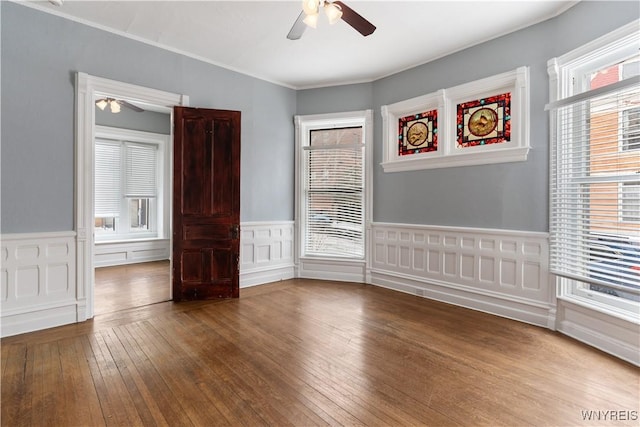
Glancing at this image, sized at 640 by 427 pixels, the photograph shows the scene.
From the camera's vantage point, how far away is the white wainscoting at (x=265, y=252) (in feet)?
15.6

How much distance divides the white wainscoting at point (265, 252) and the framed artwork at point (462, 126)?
1.93 meters

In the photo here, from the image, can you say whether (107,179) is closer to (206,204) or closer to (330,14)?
(206,204)

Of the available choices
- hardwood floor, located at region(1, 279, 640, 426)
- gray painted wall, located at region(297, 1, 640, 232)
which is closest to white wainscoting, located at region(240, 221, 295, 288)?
hardwood floor, located at region(1, 279, 640, 426)

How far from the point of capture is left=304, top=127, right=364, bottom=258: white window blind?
509cm

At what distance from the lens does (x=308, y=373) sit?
2.34 metres

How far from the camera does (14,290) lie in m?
3.01

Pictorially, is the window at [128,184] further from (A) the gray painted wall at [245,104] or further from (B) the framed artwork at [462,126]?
(B) the framed artwork at [462,126]

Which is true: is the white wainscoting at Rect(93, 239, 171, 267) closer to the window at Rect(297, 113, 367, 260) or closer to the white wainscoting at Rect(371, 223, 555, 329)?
the window at Rect(297, 113, 367, 260)

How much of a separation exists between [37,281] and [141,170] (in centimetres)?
407

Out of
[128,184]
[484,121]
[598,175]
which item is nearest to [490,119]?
[484,121]

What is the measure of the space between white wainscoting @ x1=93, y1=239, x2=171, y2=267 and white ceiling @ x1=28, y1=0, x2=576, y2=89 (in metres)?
4.07

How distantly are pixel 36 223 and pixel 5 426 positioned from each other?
202cm

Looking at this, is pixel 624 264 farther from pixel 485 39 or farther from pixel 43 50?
pixel 43 50

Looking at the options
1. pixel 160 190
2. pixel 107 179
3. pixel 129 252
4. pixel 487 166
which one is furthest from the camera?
pixel 160 190
